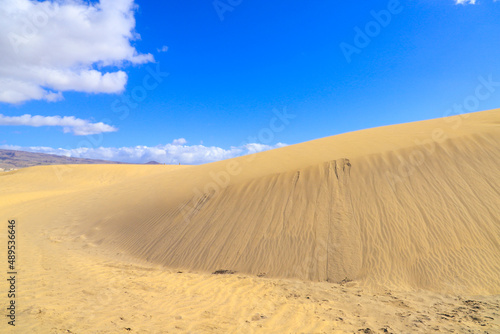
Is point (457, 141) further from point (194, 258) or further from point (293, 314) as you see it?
point (194, 258)

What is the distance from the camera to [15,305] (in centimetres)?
471

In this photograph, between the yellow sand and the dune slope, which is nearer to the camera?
the yellow sand

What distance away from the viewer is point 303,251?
723 centimetres

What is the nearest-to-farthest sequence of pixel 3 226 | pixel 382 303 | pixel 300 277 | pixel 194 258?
pixel 382 303 < pixel 300 277 < pixel 194 258 < pixel 3 226

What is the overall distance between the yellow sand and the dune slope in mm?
40

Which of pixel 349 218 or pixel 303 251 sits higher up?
pixel 349 218

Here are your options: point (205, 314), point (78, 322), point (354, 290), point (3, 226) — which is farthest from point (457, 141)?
point (3, 226)

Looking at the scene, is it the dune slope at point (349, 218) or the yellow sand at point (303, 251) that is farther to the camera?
the dune slope at point (349, 218)

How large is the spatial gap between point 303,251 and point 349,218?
1.73 metres

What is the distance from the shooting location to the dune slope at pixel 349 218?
6113 millimetres

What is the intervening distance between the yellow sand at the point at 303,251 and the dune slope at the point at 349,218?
4cm

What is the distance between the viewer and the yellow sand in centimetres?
473

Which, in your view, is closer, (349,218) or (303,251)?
(303,251)

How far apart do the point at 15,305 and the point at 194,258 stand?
177 inches
